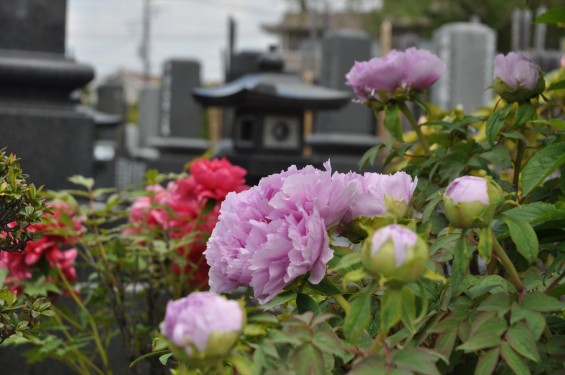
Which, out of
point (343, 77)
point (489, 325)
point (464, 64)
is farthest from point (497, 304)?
point (464, 64)

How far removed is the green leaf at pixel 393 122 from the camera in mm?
1514

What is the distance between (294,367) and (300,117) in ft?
15.2

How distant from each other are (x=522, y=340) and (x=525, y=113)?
0.64 meters

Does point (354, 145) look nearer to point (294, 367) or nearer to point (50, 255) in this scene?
point (50, 255)

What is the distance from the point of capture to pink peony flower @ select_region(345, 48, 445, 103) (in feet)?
4.73

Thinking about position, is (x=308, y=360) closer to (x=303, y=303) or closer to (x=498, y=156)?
(x=303, y=303)

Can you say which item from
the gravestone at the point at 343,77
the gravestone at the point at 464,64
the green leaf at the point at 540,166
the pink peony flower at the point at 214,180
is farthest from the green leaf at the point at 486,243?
the gravestone at the point at 464,64

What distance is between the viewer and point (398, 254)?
74 cm

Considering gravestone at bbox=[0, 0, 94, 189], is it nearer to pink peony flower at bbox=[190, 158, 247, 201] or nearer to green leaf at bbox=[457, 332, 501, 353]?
pink peony flower at bbox=[190, 158, 247, 201]

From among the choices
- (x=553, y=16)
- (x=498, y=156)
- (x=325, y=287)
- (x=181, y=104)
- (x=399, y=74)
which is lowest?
(x=181, y=104)

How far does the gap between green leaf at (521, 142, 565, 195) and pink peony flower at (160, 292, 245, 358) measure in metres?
0.62

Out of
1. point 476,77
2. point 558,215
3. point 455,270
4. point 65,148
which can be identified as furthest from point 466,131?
point 476,77

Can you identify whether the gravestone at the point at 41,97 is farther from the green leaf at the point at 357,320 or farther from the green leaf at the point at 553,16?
the green leaf at the point at 357,320

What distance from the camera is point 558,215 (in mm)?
1058
